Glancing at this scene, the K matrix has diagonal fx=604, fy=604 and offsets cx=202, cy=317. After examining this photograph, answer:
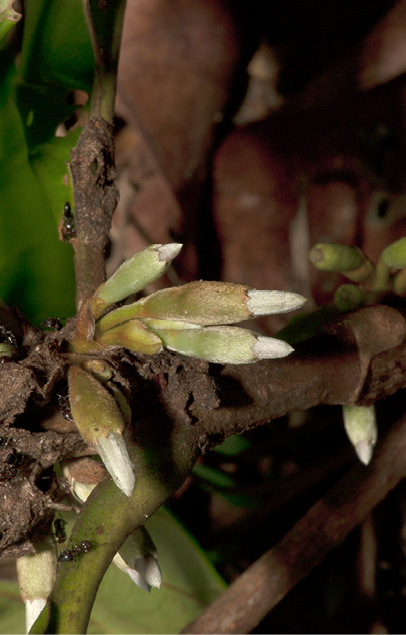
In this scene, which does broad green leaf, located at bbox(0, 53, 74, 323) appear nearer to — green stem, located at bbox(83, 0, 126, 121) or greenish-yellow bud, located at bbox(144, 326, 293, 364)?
green stem, located at bbox(83, 0, 126, 121)

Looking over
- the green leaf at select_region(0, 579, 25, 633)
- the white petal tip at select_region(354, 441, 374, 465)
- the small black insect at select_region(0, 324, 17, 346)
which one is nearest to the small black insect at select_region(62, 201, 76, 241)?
the small black insect at select_region(0, 324, 17, 346)

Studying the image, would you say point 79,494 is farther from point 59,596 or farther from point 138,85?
point 138,85

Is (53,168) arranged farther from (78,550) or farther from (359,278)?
(78,550)

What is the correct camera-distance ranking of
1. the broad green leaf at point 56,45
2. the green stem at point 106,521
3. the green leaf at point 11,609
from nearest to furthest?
1. the green stem at point 106,521
2. the broad green leaf at point 56,45
3. the green leaf at point 11,609

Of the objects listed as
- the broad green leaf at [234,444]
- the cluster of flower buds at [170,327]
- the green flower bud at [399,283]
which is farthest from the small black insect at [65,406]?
the broad green leaf at [234,444]

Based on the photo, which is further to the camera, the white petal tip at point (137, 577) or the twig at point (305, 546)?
the twig at point (305, 546)

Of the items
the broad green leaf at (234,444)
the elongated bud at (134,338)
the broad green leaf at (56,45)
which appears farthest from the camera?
the broad green leaf at (234,444)

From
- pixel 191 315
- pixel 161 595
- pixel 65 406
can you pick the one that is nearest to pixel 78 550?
pixel 65 406

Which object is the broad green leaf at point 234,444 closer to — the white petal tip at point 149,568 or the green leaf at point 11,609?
the green leaf at point 11,609
